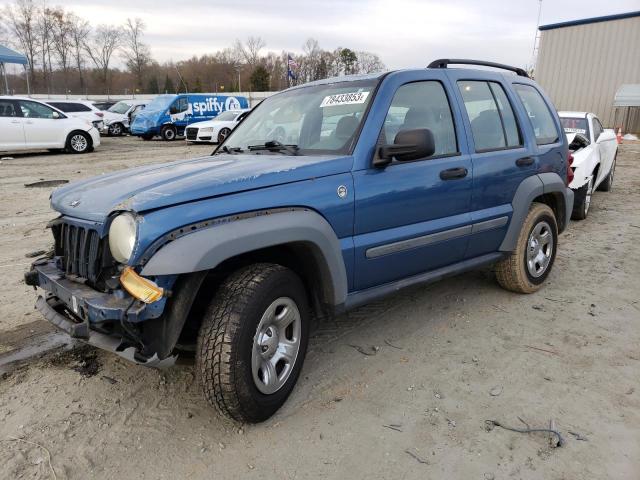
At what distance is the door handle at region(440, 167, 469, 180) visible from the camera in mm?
3313

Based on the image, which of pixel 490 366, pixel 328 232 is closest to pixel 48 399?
pixel 328 232

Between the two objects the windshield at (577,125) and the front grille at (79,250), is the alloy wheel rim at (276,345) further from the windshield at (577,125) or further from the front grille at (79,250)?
the windshield at (577,125)

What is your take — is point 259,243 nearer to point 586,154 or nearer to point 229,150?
point 229,150

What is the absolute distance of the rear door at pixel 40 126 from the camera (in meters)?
13.2

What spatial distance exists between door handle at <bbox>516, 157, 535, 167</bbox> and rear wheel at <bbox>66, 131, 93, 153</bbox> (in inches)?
554

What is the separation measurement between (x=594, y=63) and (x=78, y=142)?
2505 cm

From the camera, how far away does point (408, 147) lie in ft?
9.31

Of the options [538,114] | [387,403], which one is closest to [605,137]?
[538,114]

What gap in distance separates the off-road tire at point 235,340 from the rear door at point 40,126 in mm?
13614

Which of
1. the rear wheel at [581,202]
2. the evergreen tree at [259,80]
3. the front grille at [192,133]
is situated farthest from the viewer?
the evergreen tree at [259,80]

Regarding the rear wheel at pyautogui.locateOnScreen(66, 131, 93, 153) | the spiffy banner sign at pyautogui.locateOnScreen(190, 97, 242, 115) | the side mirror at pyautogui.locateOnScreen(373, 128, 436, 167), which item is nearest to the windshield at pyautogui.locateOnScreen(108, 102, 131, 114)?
the spiffy banner sign at pyautogui.locateOnScreen(190, 97, 242, 115)

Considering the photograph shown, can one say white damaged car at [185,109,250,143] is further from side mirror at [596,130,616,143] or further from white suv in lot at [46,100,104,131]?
side mirror at [596,130,616,143]

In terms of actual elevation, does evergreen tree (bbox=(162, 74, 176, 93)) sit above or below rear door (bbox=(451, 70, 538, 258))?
above

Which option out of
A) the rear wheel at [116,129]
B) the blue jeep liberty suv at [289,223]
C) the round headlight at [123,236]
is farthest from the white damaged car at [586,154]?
the rear wheel at [116,129]
